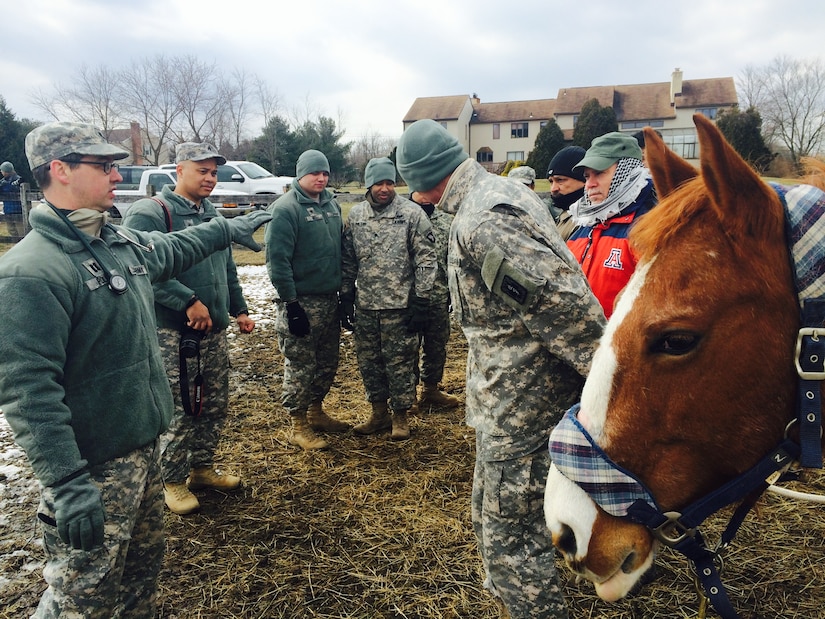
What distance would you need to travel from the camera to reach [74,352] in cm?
201

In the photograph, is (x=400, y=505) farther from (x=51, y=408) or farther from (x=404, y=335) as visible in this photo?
(x=51, y=408)

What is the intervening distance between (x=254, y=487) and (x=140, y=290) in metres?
2.22

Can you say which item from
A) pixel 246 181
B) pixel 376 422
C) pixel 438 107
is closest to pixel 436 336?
pixel 376 422

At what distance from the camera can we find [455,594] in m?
2.79

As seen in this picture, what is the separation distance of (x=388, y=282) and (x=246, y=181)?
15.7 m

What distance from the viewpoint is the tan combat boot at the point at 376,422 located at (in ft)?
16.3

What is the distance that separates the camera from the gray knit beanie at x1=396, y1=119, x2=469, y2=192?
2.35 metres

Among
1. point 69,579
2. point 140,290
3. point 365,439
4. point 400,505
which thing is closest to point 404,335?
point 365,439

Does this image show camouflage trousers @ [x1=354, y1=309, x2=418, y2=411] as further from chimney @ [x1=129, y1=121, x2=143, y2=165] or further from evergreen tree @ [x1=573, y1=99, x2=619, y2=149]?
chimney @ [x1=129, y1=121, x2=143, y2=165]

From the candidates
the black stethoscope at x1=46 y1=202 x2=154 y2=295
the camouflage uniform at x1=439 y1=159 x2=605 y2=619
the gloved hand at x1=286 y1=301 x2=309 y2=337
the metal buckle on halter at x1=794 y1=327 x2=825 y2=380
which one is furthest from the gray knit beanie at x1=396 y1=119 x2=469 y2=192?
the gloved hand at x1=286 y1=301 x2=309 y2=337

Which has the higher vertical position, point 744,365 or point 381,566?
point 744,365

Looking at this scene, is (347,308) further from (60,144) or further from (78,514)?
(78,514)

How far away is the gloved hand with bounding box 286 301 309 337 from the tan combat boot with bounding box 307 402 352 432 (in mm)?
805

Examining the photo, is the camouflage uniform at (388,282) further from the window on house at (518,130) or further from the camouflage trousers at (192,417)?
the window on house at (518,130)
